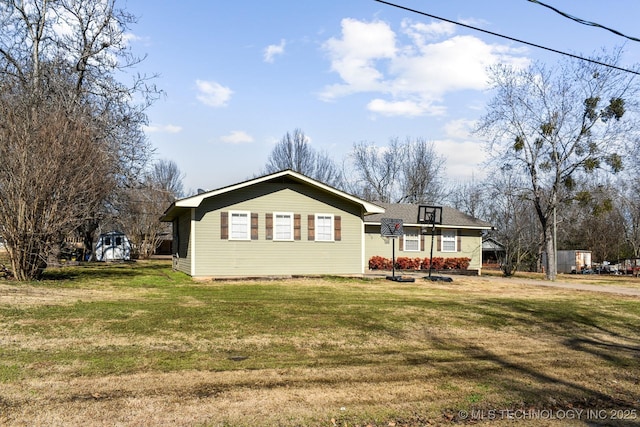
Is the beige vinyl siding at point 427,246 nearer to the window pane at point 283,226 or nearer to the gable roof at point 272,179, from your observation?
the gable roof at point 272,179

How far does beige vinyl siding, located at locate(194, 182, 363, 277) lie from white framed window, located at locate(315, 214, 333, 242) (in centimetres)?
16

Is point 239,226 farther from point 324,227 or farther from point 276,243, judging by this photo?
point 324,227

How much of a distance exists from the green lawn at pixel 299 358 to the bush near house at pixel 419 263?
13.3 metres

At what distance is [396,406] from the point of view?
5254 millimetres

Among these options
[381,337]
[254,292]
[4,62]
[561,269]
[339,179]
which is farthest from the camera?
[339,179]

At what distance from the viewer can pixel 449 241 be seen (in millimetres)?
28359

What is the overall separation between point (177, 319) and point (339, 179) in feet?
138

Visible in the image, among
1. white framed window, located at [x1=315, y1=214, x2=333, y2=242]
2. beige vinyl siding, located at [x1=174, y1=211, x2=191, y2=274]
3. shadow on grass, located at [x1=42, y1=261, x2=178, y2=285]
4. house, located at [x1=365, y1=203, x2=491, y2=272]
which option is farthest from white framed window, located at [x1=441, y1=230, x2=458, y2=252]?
shadow on grass, located at [x1=42, y1=261, x2=178, y2=285]

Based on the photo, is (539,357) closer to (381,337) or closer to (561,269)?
(381,337)

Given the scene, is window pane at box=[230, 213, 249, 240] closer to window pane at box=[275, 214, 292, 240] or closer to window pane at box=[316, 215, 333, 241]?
window pane at box=[275, 214, 292, 240]

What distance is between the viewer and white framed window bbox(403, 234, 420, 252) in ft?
90.0

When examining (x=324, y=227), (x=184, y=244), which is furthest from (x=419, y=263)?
(x=184, y=244)

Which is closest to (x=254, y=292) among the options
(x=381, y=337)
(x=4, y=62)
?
(x=381, y=337)

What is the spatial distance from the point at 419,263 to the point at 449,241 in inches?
99.1
